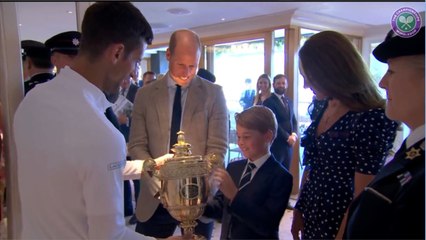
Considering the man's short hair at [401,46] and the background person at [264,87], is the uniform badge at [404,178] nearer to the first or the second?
the man's short hair at [401,46]

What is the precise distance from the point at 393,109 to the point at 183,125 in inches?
29.7

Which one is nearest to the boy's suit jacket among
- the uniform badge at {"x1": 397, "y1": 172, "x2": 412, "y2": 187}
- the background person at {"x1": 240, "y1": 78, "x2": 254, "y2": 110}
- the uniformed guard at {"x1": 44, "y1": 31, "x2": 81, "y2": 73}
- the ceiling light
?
the uniform badge at {"x1": 397, "y1": 172, "x2": 412, "y2": 187}

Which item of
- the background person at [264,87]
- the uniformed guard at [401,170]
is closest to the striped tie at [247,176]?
the uniformed guard at [401,170]

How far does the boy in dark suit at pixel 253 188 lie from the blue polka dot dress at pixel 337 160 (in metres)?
0.10

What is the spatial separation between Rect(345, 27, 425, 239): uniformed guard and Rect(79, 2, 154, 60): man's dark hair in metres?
0.62

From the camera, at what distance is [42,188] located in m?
0.72

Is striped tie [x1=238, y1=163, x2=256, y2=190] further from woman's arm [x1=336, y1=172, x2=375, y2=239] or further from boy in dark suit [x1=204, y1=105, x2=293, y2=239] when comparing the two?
woman's arm [x1=336, y1=172, x2=375, y2=239]

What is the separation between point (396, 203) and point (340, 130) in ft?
1.22

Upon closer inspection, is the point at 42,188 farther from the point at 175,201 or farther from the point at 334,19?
the point at 334,19

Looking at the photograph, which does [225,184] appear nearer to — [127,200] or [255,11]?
[127,200]

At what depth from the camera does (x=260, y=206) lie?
3.57ft

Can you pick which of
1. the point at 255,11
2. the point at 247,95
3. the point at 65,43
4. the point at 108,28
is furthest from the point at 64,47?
the point at 247,95

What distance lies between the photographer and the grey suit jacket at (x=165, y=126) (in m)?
1.32

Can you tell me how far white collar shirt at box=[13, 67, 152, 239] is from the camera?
2.25 ft
